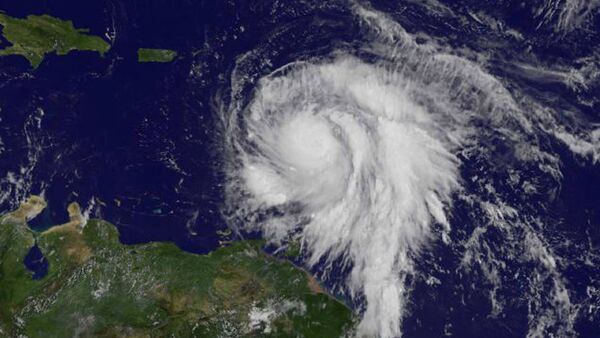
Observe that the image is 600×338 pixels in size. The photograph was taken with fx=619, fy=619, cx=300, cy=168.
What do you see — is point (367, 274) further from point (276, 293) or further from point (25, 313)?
point (25, 313)

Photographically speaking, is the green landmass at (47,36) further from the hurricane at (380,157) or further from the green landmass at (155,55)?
the hurricane at (380,157)

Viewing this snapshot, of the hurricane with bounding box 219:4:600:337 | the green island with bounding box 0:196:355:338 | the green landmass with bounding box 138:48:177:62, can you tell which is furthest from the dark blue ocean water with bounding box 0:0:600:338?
the hurricane with bounding box 219:4:600:337

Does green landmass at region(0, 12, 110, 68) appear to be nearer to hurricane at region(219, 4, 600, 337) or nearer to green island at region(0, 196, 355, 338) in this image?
hurricane at region(219, 4, 600, 337)

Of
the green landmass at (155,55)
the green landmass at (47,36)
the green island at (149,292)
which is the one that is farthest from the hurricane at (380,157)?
the green landmass at (47,36)

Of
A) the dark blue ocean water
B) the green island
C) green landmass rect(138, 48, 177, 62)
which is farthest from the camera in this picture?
green landmass rect(138, 48, 177, 62)

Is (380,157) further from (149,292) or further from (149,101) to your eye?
(149,292)

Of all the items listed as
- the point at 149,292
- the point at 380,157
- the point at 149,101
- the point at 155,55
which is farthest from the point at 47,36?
the point at 380,157

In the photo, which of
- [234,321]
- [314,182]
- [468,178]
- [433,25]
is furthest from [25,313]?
[433,25]

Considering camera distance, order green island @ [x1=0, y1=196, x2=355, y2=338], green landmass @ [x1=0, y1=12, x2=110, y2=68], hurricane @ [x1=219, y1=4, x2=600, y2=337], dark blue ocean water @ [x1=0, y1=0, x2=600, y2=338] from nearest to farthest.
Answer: hurricane @ [x1=219, y1=4, x2=600, y2=337] → green island @ [x1=0, y1=196, x2=355, y2=338] → dark blue ocean water @ [x1=0, y1=0, x2=600, y2=338] → green landmass @ [x1=0, y1=12, x2=110, y2=68]
